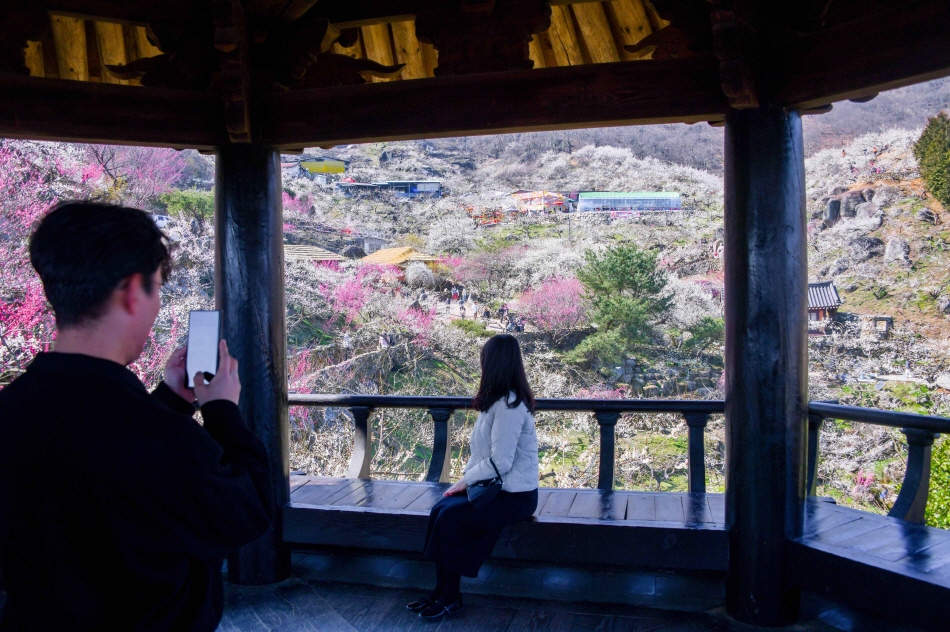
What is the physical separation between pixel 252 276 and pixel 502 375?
3.81 ft

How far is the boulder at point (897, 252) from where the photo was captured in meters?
9.45

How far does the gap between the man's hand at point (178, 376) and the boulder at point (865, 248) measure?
10.3 m

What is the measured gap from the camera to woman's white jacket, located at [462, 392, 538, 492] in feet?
8.84

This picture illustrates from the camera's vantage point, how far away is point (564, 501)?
322 centimetres

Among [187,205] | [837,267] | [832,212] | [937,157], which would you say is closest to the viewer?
[187,205]

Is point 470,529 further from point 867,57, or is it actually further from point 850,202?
point 850,202

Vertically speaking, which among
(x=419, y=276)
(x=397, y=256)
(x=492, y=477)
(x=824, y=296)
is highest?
(x=397, y=256)

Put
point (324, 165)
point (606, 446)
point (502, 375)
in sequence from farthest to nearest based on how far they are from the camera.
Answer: point (324, 165) < point (606, 446) < point (502, 375)

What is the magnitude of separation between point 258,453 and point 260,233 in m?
2.11

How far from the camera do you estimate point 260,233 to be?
307 cm

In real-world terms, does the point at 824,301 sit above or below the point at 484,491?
above

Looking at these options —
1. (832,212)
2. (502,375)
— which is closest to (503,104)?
(502,375)

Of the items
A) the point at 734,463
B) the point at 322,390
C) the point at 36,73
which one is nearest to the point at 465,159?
the point at 322,390

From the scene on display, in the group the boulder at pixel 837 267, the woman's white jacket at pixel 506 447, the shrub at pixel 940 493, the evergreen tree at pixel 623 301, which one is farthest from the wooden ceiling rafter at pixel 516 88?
the boulder at pixel 837 267
